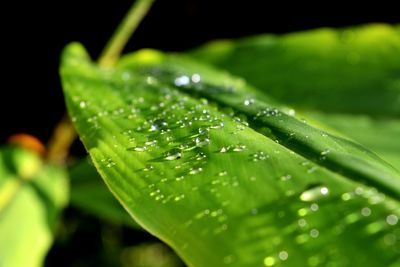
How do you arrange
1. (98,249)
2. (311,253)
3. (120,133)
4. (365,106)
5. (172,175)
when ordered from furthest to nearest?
(98,249), (365,106), (120,133), (172,175), (311,253)

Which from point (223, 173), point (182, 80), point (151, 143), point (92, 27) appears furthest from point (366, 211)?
point (92, 27)

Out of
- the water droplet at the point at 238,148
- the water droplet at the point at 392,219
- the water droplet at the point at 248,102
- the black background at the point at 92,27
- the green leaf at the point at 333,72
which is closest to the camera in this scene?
the water droplet at the point at 392,219

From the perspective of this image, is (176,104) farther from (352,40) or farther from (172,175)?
(352,40)

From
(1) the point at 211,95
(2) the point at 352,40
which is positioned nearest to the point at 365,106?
(2) the point at 352,40

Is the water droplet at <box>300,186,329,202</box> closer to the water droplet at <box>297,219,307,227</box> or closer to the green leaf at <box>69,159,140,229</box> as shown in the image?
the water droplet at <box>297,219,307,227</box>

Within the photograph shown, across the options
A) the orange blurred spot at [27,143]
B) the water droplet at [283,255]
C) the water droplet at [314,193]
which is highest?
the water droplet at [314,193]

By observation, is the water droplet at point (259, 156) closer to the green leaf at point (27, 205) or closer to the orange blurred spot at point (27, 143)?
the green leaf at point (27, 205)

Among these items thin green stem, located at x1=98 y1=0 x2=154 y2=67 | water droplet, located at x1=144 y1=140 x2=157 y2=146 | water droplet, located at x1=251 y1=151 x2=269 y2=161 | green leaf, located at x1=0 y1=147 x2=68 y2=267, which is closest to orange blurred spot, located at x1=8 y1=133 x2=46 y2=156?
green leaf, located at x1=0 y1=147 x2=68 y2=267

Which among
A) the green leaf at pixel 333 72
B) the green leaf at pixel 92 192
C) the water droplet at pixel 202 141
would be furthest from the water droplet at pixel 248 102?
the green leaf at pixel 92 192

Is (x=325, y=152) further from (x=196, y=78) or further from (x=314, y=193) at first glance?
(x=196, y=78)
